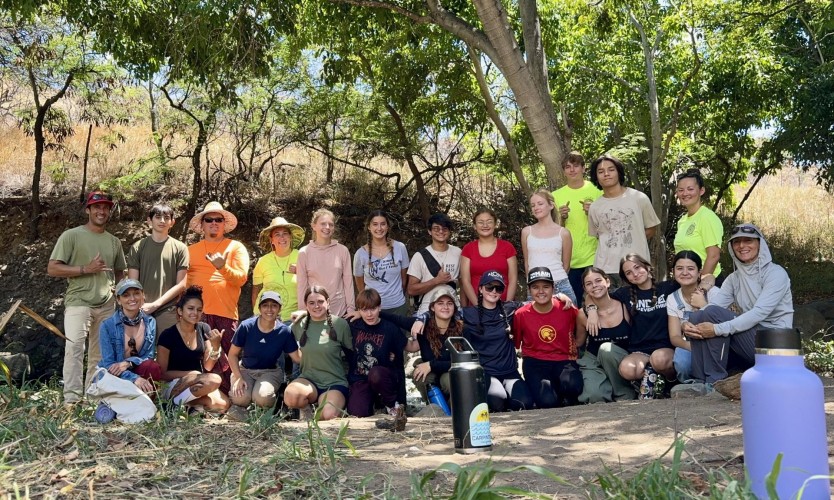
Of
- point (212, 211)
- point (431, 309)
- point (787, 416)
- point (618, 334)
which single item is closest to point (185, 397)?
point (212, 211)

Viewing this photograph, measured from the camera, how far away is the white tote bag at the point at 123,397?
5438 mm

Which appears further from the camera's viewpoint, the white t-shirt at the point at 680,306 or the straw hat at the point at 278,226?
the straw hat at the point at 278,226

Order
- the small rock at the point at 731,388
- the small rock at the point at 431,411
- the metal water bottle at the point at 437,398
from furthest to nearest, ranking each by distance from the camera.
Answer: the metal water bottle at the point at 437,398 → the small rock at the point at 431,411 → the small rock at the point at 731,388

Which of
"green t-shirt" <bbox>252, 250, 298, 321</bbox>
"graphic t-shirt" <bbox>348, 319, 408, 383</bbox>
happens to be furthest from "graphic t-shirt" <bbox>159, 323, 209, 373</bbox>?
"graphic t-shirt" <bbox>348, 319, 408, 383</bbox>

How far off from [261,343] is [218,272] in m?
0.97

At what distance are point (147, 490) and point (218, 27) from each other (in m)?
5.65

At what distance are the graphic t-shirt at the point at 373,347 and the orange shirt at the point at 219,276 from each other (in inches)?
51.7

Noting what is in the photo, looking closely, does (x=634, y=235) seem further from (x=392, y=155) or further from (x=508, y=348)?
(x=392, y=155)

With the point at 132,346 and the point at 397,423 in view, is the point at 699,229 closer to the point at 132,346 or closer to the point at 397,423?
the point at 397,423

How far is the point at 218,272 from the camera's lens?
7.38 meters

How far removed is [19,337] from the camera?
12.2 metres

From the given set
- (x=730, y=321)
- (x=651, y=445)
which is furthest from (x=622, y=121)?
(x=651, y=445)

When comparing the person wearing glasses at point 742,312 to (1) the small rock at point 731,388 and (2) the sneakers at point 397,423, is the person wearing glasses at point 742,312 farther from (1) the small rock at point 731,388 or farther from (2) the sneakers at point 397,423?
(2) the sneakers at point 397,423

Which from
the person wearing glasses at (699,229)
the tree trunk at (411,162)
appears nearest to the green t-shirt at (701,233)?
the person wearing glasses at (699,229)
